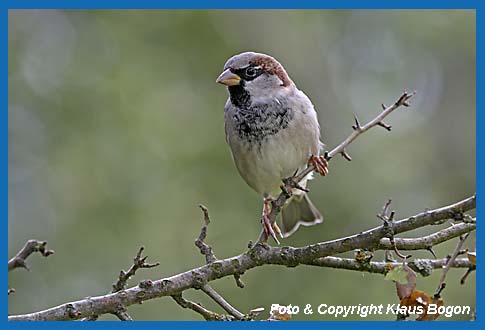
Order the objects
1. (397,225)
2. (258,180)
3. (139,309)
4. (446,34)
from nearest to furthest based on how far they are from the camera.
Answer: (397,225), (258,180), (139,309), (446,34)

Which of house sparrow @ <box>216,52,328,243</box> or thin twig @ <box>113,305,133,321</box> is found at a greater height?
house sparrow @ <box>216,52,328,243</box>

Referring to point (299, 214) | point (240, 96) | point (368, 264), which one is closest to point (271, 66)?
point (240, 96)

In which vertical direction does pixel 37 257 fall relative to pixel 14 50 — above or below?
below

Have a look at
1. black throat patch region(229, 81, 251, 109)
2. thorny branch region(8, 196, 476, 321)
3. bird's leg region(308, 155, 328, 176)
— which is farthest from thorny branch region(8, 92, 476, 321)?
black throat patch region(229, 81, 251, 109)

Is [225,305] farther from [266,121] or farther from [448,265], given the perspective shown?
[266,121]

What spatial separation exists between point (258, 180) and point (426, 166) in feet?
12.8

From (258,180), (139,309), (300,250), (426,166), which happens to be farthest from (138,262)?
(426,166)

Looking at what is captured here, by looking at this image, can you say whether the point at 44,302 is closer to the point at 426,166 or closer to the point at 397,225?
the point at 426,166

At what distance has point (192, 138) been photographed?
7102 millimetres

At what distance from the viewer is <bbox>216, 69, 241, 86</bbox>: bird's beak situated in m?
3.68

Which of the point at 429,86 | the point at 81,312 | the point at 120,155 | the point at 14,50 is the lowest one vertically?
the point at 81,312

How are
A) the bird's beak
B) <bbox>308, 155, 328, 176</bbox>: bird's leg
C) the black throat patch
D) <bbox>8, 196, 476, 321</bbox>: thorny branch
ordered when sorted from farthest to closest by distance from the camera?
1. the black throat patch
2. the bird's beak
3. <bbox>308, 155, 328, 176</bbox>: bird's leg
4. <bbox>8, 196, 476, 321</bbox>: thorny branch

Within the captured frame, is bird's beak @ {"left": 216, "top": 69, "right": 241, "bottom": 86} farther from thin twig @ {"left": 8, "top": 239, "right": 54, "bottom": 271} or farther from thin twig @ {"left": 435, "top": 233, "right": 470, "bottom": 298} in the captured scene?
thin twig @ {"left": 435, "top": 233, "right": 470, "bottom": 298}

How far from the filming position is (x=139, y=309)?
5918 mm
